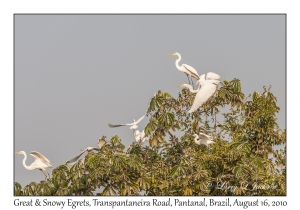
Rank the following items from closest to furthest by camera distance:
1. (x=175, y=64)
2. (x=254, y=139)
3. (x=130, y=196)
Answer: (x=130, y=196), (x=254, y=139), (x=175, y=64)

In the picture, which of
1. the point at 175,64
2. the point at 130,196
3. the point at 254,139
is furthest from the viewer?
the point at 175,64

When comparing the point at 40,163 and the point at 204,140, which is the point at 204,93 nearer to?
the point at 204,140

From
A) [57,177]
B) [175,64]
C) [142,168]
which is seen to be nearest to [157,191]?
[142,168]

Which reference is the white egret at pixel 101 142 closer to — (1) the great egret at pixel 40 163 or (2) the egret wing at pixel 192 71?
(1) the great egret at pixel 40 163

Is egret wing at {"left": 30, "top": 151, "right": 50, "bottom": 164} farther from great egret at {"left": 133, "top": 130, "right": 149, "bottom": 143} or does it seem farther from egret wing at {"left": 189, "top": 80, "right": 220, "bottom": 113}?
egret wing at {"left": 189, "top": 80, "right": 220, "bottom": 113}

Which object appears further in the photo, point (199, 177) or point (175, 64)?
point (175, 64)

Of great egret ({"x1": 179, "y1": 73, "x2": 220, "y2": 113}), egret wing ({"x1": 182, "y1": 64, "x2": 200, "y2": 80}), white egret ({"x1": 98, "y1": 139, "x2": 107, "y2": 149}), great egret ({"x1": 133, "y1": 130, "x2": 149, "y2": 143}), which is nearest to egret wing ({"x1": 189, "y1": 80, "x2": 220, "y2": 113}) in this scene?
great egret ({"x1": 179, "y1": 73, "x2": 220, "y2": 113})

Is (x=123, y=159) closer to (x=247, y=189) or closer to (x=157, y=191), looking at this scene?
(x=157, y=191)

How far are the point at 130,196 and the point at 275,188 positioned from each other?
1.72 m

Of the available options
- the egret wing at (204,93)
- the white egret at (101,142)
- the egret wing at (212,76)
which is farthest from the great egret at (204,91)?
the white egret at (101,142)

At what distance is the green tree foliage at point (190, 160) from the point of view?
13859 mm

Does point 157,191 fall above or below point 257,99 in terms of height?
below

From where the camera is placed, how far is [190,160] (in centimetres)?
1434

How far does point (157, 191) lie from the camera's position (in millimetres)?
14047
